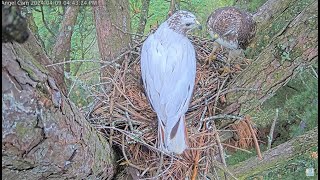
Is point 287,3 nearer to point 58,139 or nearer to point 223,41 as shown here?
point 223,41

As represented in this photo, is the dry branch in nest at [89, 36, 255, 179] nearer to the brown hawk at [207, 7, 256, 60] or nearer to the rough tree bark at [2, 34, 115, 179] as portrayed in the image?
the brown hawk at [207, 7, 256, 60]

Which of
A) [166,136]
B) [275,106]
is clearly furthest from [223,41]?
[275,106]

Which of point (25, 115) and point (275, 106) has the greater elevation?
point (25, 115)

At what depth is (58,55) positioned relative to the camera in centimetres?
218

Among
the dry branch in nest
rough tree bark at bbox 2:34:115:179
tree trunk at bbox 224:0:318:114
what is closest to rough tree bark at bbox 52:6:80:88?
the dry branch in nest

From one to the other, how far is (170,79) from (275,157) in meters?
0.61

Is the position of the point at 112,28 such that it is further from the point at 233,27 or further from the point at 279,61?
the point at 279,61

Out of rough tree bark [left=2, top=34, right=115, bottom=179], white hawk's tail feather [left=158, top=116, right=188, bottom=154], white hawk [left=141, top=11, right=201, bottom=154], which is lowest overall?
white hawk's tail feather [left=158, top=116, right=188, bottom=154]

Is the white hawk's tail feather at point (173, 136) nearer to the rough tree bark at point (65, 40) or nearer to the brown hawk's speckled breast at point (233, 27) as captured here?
the brown hawk's speckled breast at point (233, 27)

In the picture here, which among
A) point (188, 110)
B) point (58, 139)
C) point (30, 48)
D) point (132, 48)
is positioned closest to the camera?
point (58, 139)

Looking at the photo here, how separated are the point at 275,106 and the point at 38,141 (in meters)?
2.16

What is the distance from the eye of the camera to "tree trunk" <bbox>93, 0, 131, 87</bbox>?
1900 millimetres

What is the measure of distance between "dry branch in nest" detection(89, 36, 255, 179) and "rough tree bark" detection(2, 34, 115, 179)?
0.41 metres

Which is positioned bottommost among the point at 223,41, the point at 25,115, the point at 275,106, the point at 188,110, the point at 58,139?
the point at 275,106
